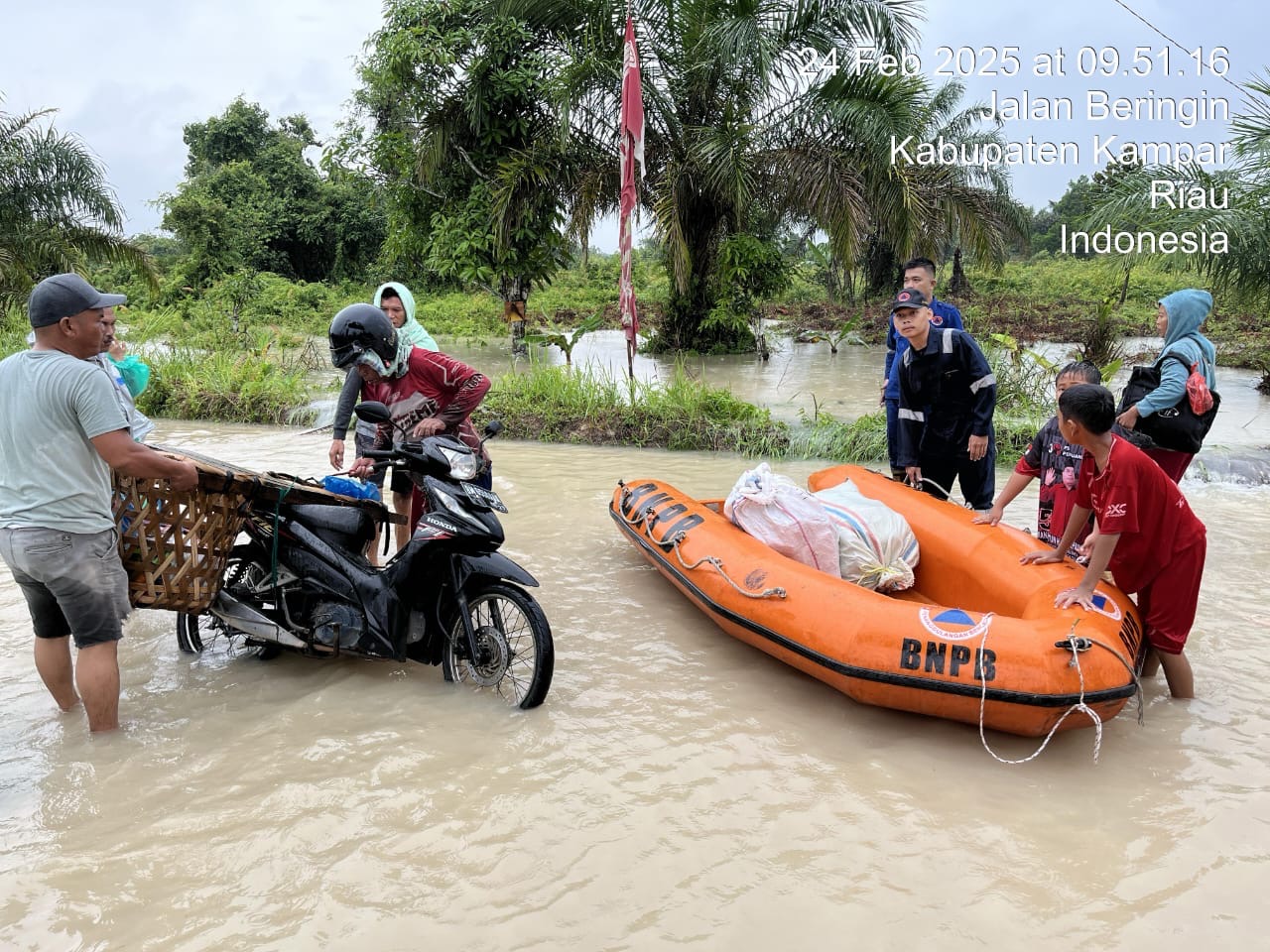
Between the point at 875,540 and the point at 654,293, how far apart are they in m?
20.9

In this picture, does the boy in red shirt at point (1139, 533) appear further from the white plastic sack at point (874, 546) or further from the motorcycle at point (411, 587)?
the motorcycle at point (411, 587)

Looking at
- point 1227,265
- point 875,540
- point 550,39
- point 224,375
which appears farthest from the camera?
point 550,39

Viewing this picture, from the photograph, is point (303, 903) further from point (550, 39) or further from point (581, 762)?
point (550, 39)

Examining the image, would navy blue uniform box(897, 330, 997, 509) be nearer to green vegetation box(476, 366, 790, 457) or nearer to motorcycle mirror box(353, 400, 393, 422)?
motorcycle mirror box(353, 400, 393, 422)

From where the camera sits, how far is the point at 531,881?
259cm

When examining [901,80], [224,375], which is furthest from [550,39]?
[224,375]

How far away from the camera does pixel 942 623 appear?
132 inches

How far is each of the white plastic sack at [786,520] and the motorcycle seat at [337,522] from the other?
1.87m

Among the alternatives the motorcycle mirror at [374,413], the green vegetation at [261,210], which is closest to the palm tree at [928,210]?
the motorcycle mirror at [374,413]

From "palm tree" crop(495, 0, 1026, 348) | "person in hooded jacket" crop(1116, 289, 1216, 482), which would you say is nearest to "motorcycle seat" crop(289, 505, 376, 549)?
"person in hooded jacket" crop(1116, 289, 1216, 482)

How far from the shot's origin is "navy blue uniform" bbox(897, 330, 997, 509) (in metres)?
4.86

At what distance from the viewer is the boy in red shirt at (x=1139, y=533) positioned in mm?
3342

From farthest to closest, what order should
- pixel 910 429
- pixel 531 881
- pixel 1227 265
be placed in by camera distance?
pixel 1227 265, pixel 910 429, pixel 531 881

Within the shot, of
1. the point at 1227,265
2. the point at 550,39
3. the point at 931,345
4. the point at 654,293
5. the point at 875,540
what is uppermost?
the point at 550,39
